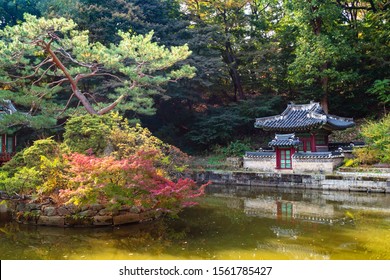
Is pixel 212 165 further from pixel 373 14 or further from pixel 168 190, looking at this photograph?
pixel 373 14

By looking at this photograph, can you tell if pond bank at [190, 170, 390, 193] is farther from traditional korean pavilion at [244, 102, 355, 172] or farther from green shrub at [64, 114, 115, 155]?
green shrub at [64, 114, 115, 155]

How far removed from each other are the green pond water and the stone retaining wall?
28 centimetres

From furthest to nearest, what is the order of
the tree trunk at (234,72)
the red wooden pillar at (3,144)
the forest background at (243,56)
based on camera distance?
the tree trunk at (234,72)
the forest background at (243,56)
the red wooden pillar at (3,144)

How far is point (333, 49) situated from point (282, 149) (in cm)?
781

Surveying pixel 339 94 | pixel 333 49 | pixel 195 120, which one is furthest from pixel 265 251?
pixel 339 94

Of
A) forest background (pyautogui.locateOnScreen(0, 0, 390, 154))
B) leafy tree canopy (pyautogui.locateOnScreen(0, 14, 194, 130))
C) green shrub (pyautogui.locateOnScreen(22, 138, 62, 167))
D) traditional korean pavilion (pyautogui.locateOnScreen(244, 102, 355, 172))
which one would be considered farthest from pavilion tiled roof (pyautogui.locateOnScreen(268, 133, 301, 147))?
green shrub (pyautogui.locateOnScreen(22, 138, 62, 167))

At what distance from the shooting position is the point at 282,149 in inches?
845

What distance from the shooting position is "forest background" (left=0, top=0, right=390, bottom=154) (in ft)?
81.3

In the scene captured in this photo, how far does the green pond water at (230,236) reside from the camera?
24.5ft

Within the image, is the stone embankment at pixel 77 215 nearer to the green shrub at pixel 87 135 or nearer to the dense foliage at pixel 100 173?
the dense foliage at pixel 100 173

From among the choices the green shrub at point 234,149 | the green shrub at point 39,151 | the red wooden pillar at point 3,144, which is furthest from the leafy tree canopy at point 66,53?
the green shrub at point 234,149

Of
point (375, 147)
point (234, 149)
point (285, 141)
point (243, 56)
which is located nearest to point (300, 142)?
point (285, 141)

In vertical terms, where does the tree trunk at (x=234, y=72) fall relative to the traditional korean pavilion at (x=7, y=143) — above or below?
above
